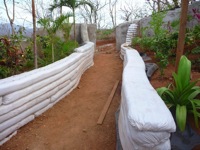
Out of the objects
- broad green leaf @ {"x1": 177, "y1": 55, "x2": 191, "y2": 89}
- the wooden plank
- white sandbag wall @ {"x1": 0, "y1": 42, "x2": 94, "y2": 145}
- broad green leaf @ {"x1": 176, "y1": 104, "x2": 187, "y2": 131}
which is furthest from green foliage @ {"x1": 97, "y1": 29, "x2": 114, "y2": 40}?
broad green leaf @ {"x1": 176, "y1": 104, "x2": 187, "y2": 131}

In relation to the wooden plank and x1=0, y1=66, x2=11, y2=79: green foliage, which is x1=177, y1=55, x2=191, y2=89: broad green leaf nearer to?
the wooden plank

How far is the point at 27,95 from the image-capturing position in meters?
2.40

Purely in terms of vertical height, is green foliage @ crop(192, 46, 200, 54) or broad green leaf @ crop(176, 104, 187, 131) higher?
green foliage @ crop(192, 46, 200, 54)

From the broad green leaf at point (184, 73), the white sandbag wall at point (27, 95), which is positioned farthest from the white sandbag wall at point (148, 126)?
the white sandbag wall at point (27, 95)

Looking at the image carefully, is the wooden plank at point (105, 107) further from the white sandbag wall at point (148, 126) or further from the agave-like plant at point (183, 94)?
the white sandbag wall at point (148, 126)

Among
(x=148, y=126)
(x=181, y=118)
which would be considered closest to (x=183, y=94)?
(x=181, y=118)

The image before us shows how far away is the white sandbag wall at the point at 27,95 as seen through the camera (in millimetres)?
2119

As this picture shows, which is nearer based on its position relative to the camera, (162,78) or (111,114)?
(111,114)

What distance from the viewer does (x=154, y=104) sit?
4.74 ft

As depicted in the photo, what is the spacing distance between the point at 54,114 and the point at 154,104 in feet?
5.94

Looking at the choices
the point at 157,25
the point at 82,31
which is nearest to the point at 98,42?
the point at 82,31

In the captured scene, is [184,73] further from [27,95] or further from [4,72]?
[4,72]

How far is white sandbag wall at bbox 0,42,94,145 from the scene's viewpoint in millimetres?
2119

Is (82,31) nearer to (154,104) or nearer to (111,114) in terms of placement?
(111,114)
